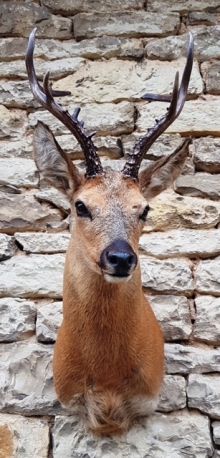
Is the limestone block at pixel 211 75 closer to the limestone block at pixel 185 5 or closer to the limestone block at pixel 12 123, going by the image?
the limestone block at pixel 185 5

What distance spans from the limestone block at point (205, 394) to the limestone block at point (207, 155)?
45.0 inches

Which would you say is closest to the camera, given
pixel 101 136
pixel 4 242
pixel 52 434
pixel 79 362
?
pixel 79 362

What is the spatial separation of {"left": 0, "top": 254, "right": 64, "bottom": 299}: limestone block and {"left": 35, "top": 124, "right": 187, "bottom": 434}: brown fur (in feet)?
1.39

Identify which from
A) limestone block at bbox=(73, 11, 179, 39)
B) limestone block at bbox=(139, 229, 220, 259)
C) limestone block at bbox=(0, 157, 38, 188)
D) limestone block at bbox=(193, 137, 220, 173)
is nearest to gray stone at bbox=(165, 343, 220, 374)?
limestone block at bbox=(139, 229, 220, 259)

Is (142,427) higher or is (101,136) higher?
(101,136)

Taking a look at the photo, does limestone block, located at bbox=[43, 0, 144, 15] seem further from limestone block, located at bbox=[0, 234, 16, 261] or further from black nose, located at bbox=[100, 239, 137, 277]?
black nose, located at bbox=[100, 239, 137, 277]

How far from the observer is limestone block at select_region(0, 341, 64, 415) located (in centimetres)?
293

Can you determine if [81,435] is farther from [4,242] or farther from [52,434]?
[4,242]

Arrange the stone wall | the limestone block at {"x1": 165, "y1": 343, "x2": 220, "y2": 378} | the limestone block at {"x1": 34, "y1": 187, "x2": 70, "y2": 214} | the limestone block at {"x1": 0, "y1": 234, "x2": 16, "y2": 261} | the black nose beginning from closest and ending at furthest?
the black nose, the stone wall, the limestone block at {"x1": 165, "y1": 343, "x2": 220, "y2": 378}, the limestone block at {"x1": 0, "y1": 234, "x2": 16, "y2": 261}, the limestone block at {"x1": 34, "y1": 187, "x2": 70, "y2": 214}

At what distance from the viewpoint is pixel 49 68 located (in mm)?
3850

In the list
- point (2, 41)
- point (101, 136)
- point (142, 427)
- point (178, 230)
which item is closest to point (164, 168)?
point (178, 230)

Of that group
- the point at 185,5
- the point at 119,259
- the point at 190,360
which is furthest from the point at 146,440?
the point at 185,5

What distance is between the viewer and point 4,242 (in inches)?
132

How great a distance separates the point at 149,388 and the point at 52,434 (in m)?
0.51
